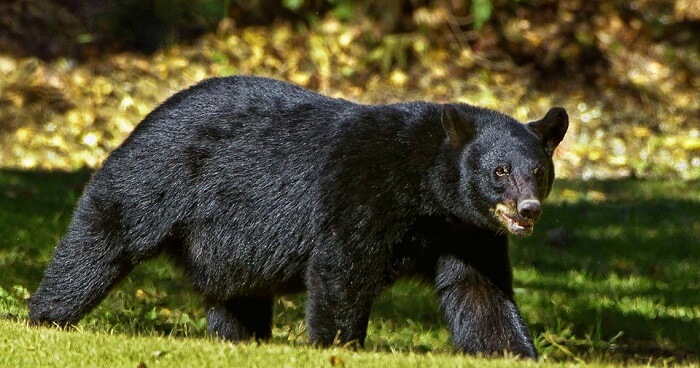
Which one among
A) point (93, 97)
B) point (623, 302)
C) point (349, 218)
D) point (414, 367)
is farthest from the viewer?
point (93, 97)

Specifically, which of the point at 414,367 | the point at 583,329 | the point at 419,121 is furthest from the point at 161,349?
the point at 583,329

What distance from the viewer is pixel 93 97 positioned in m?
14.3

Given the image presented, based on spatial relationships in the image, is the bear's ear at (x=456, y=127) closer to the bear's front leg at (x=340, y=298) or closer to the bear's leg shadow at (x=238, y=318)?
the bear's front leg at (x=340, y=298)

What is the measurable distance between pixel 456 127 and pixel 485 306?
0.98m

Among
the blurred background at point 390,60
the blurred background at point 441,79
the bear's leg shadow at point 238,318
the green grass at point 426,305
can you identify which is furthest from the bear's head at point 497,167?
the blurred background at point 390,60

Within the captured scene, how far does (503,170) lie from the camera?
6.18 metres

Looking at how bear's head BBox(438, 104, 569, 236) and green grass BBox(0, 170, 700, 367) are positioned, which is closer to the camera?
green grass BBox(0, 170, 700, 367)

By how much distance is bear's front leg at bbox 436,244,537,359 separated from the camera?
6.47 metres

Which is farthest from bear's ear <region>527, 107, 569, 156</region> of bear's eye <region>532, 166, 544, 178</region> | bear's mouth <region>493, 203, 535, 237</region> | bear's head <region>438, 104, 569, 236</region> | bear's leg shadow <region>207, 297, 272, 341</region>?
bear's leg shadow <region>207, 297, 272, 341</region>

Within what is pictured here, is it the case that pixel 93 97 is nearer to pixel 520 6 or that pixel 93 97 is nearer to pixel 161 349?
pixel 520 6

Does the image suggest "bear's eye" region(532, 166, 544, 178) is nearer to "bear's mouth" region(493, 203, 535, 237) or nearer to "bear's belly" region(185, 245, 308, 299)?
"bear's mouth" region(493, 203, 535, 237)

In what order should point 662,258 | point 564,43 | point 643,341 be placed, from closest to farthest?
point 643,341 → point 662,258 → point 564,43

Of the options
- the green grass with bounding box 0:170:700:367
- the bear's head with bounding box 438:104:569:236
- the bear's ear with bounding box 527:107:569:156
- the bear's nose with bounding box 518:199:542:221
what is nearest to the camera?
the green grass with bounding box 0:170:700:367

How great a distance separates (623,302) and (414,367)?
3.61 meters
